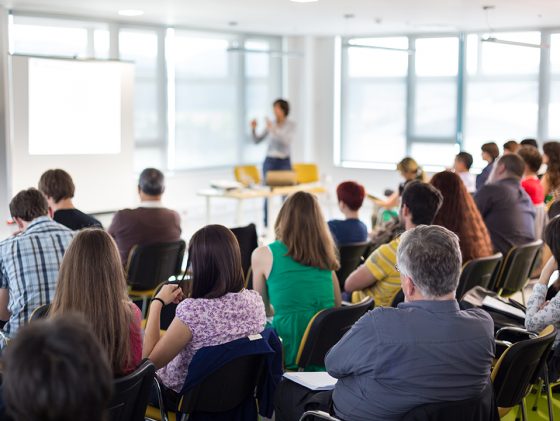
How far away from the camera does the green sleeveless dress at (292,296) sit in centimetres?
384

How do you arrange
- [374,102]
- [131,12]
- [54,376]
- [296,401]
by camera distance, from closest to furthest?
[54,376] < [296,401] < [131,12] < [374,102]

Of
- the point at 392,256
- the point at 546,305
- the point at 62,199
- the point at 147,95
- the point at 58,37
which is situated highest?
the point at 58,37

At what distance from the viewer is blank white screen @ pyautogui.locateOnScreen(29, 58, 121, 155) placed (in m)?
8.76

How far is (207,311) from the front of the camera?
2.90 m

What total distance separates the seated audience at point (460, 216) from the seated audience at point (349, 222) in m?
0.69

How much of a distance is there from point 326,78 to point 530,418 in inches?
372

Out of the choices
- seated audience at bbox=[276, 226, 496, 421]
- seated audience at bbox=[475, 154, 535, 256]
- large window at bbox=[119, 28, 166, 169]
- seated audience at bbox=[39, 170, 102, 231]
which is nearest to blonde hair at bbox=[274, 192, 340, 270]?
seated audience at bbox=[276, 226, 496, 421]

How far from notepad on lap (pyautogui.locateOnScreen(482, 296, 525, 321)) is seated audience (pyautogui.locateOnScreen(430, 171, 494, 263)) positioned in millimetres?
658

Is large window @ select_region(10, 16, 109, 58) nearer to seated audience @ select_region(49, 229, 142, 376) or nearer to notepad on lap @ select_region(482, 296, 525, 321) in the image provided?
notepad on lap @ select_region(482, 296, 525, 321)

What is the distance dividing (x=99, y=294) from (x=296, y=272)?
1455 millimetres

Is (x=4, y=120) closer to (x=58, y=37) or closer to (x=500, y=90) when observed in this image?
(x=58, y=37)

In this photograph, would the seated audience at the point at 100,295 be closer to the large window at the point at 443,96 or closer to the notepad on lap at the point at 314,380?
the notepad on lap at the point at 314,380

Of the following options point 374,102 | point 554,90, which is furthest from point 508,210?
point 374,102

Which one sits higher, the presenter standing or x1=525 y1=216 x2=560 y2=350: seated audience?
the presenter standing
